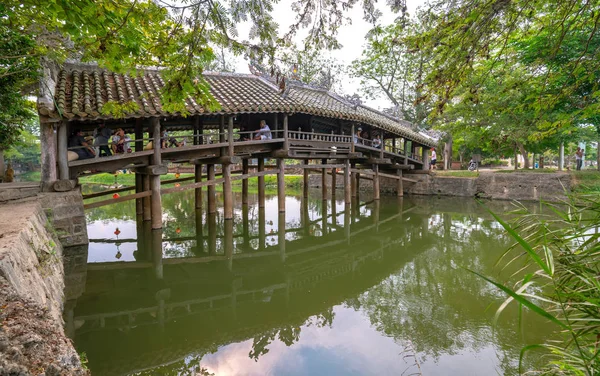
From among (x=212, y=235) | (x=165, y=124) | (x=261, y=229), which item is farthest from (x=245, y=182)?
(x=212, y=235)

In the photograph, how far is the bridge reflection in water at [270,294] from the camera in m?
3.42

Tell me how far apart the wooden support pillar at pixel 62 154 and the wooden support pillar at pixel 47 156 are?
0.17 m

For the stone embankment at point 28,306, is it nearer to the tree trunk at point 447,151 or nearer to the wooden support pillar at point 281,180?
the wooden support pillar at point 281,180

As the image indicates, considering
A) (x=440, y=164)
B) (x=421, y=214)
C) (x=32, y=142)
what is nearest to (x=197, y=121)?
(x=421, y=214)

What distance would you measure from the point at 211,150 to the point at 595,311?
8853 millimetres

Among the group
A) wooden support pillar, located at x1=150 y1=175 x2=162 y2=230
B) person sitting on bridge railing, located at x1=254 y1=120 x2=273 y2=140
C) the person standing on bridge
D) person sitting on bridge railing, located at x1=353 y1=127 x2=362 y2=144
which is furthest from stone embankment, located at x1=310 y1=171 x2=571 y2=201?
the person standing on bridge

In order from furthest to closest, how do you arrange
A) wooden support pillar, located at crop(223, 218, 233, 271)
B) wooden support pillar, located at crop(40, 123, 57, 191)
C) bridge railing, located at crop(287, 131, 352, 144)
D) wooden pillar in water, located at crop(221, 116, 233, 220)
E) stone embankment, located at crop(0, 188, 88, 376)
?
1. bridge railing, located at crop(287, 131, 352, 144)
2. wooden pillar in water, located at crop(221, 116, 233, 220)
3. wooden support pillar, located at crop(223, 218, 233, 271)
4. wooden support pillar, located at crop(40, 123, 57, 191)
5. stone embankment, located at crop(0, 188, 88, 376)

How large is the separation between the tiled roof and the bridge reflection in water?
2.86 metres

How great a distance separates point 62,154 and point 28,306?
5.94 meters

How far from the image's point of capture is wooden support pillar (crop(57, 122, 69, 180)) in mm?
6699

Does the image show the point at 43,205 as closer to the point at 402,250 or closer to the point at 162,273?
the point at 162,273

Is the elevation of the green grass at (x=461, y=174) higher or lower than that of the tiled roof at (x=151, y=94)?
lower

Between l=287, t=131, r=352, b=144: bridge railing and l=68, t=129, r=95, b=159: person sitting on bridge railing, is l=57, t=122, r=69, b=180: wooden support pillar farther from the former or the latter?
l=287, t=131, r=352, b=144: bridge railing

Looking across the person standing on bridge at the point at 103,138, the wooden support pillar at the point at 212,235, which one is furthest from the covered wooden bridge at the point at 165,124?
the wooden support pillar at the point at 212,235
